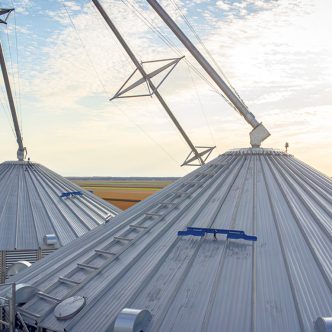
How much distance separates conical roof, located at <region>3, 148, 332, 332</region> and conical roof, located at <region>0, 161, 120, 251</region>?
8.18 meters

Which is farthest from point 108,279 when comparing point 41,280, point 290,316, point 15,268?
point 15,268

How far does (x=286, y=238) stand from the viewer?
14.6m

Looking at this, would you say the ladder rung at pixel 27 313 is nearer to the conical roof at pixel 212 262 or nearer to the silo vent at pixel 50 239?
the conical roof at pixel 212 262

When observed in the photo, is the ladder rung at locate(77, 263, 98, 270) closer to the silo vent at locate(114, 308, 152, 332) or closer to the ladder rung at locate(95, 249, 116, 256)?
the ladder rung at locate(95, 249, 116, 256)

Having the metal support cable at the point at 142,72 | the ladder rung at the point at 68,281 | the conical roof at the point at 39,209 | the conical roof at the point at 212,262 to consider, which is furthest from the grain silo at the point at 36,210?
the ladder rung at the point at 68,281

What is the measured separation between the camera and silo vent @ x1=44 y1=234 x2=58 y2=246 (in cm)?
2603

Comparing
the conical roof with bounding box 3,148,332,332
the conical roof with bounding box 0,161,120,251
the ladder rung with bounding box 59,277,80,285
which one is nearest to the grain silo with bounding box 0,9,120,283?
the conical roof with bounding box 0,161,120,251

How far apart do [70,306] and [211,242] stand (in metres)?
5.08

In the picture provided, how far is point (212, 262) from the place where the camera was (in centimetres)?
1378

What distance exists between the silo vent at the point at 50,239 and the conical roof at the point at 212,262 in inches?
270

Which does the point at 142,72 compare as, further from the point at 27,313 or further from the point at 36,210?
the point at 27,313

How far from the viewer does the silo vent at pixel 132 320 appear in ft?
37.5

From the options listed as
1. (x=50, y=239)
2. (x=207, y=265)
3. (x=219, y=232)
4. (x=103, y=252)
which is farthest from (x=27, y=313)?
(x=50, y=239)

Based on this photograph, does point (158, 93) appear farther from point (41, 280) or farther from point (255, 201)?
point (41, 280)
